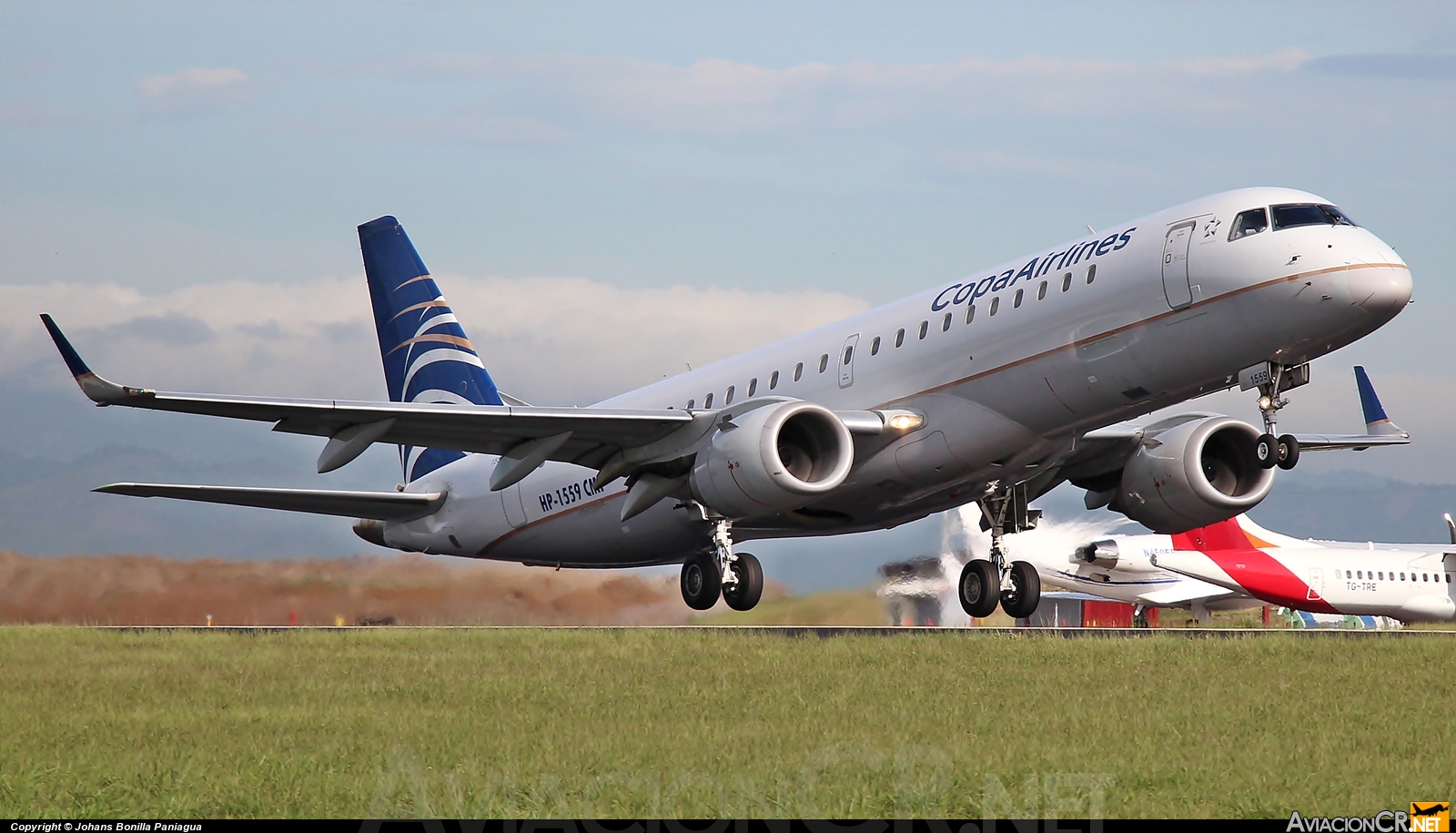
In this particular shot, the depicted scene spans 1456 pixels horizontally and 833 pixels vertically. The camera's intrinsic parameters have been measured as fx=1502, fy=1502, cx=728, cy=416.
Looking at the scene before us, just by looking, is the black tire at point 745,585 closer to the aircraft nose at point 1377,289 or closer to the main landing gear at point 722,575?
the main landing gear at point 722,575

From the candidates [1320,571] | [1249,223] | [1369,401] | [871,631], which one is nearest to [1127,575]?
[1320,571]

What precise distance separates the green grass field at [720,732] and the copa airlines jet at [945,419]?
7.68 feet

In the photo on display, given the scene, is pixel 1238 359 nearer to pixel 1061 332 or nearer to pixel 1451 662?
pixel 1061 332

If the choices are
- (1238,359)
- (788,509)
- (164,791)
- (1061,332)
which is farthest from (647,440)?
(164,791)

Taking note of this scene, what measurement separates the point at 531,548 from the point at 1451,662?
16649 millimetres

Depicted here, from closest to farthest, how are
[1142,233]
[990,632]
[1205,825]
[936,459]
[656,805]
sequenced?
[1205,825]
[656,805]
[1142,233]
[936,459]
[990,632]

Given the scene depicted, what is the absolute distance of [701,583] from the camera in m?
24.2

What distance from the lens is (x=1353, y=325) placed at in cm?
1759

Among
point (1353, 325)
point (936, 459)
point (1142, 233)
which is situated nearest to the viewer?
point (1353, 325)

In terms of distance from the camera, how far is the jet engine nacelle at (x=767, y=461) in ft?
68.1

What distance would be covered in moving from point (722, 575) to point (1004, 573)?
4456 millimetres

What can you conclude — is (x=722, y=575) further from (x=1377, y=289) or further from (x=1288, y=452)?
(x=1377, y=289)

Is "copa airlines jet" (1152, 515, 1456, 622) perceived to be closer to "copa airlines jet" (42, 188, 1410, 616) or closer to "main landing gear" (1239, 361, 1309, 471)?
"copa airlines jet" (42, 188, 1410, 616)

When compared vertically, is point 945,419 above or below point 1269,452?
above
